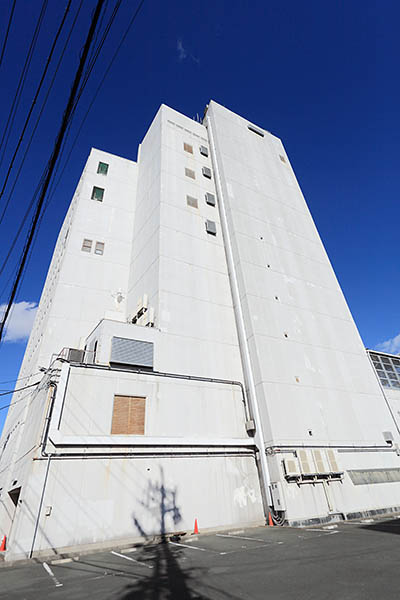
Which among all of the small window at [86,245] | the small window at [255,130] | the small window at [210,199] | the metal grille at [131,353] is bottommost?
the metal grille at [131,353]

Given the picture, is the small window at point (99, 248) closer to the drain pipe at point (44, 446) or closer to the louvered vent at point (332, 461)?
the drain pipe at point (44, 446)

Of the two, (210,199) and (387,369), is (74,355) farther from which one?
(387,369)

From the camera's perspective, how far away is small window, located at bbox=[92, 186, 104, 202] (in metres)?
25.6

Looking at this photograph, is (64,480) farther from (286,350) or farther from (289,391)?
(286,350)

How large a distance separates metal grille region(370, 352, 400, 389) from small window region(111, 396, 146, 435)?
60.2 feet

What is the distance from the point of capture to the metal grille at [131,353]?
15.0 m

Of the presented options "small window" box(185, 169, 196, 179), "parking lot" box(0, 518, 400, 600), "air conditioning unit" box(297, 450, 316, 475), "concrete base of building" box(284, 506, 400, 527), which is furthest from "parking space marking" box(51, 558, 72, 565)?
"small window" box(185, 169, 196, 179)

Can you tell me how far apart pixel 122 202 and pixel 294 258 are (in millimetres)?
15710

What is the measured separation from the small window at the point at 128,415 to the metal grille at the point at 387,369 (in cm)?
1836

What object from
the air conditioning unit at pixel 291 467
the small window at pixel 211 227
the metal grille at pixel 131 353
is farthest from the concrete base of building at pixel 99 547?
the small window at pixel 211 227

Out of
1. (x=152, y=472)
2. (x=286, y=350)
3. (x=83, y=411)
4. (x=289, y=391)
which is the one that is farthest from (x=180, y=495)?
(x=286, y=350)

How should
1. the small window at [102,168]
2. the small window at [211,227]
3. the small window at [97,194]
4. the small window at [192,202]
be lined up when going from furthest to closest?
the small window at [102,168]
the small window at [97,194]
the small window at [192,202]
the small window at [211,227]

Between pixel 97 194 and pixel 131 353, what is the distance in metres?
16.7

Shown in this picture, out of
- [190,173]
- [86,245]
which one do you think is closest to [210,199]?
[190,173]
